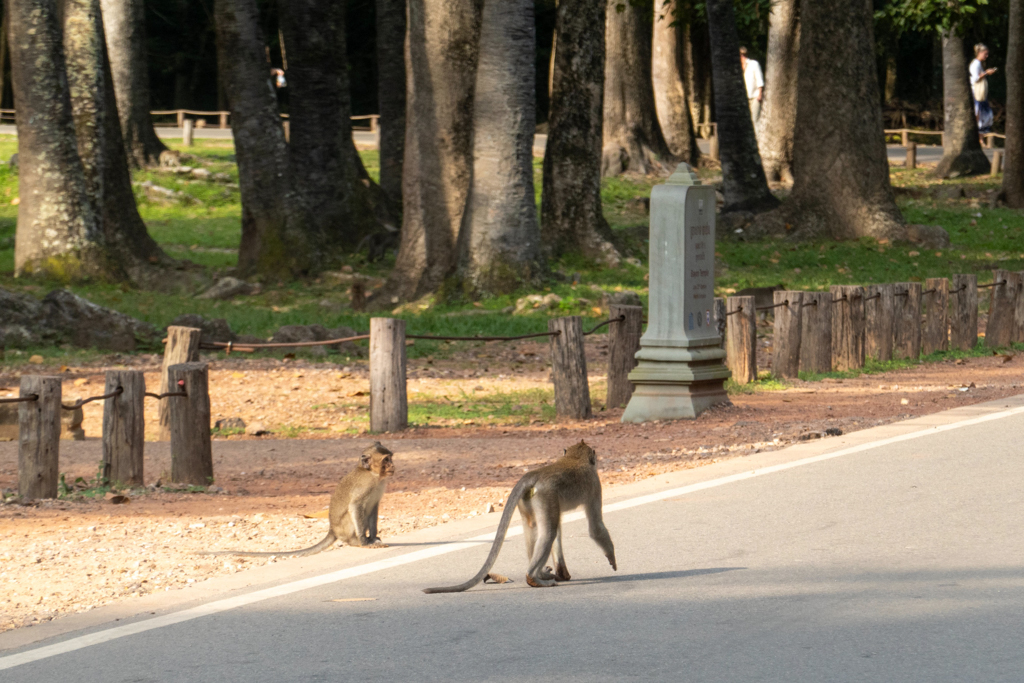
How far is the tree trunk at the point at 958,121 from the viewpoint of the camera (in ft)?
115

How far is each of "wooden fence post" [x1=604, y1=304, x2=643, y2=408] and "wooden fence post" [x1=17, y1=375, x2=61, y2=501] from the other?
6065mm

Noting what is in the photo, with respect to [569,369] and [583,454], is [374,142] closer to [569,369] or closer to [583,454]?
[569,369]

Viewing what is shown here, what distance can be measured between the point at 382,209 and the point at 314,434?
606 inches

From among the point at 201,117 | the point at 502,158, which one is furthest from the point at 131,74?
the point at 201,117

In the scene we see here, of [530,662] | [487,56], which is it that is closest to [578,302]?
[487,56]

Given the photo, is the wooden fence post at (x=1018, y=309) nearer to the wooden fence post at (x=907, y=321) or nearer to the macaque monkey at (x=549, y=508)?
the wooden fence post at (x=907, y=321)

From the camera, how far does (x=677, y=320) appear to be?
12914 mm

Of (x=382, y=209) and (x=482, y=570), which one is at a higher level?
(x=382, y=209)

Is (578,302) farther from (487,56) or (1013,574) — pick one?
(1013,574)

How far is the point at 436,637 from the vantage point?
5.99 metres

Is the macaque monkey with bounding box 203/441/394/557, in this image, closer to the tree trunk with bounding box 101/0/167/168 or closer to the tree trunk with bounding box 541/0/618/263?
the tree trunk with bounding box 541/0/618/263

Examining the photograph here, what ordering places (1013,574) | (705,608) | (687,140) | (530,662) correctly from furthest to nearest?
1. (687,140)
2. (1013,574)
3. (705,608)
4. (530,662)

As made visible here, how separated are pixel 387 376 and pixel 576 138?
12.2 m

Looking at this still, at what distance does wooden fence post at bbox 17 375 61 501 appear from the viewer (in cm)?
876
